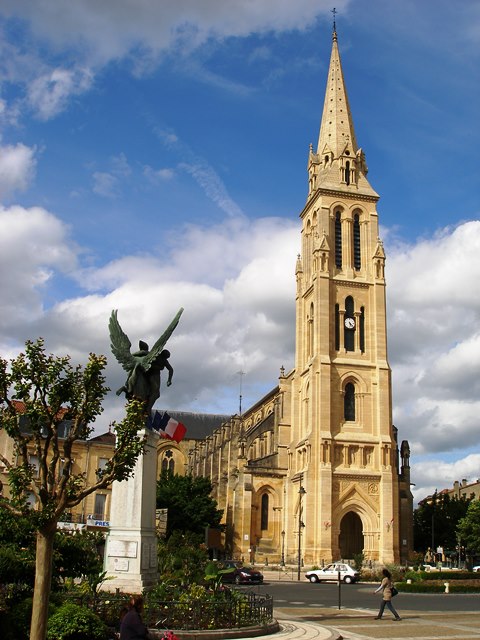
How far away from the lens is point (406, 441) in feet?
195

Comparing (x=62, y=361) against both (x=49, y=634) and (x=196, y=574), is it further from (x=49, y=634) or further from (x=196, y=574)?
(x=196, y=574)

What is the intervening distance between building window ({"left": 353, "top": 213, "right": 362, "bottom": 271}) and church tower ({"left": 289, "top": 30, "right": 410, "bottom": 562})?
99 mm

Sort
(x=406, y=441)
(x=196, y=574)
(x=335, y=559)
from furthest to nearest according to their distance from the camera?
(x=406, y=441)
(x=335, y=559)
(x=196, y=574)

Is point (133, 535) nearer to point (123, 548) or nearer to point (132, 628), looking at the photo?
point (123, 548)

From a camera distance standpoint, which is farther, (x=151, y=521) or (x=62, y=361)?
(x=151, y=521)

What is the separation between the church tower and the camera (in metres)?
52.9

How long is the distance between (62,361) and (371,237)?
53.0 m

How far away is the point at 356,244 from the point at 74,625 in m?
53.6

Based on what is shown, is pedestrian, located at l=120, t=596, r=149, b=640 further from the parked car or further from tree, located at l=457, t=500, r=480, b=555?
tree, located at l=457, t=500, r=480, b=555

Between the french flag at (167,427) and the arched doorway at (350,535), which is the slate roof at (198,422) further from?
the french flag at (167,427)

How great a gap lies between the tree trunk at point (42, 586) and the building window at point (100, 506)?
47.3 meters

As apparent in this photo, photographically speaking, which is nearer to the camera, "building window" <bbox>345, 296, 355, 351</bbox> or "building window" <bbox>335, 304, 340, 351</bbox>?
"building window" <bbox>335, 304, 340, 351</bbox>

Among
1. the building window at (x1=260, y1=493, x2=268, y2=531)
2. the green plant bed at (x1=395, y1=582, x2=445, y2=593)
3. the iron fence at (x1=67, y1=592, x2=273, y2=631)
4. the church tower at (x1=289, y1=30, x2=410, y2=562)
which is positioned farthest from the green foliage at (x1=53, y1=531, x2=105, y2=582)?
the building window at (x1=260, y1=493, x2=268, y2=531)

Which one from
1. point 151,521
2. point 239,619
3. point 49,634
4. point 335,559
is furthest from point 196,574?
point 335,559
